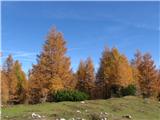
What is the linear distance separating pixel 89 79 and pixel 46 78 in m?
20.2

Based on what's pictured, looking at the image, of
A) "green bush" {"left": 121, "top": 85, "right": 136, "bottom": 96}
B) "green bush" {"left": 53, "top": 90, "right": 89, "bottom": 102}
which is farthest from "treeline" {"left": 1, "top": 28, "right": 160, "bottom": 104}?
"green bush" {"left": 53, "top": 90, "right": 89, "bottom": 102}

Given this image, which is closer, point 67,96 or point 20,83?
point 67,96

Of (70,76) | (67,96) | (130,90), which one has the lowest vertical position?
(67,96)

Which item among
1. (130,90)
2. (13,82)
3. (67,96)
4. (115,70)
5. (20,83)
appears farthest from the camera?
(20,83)

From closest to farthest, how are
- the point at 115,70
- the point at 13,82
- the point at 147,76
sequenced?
the point at 115,70 < the point at 13,82 < the point at 147,76

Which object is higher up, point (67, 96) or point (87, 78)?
point (87, 78)

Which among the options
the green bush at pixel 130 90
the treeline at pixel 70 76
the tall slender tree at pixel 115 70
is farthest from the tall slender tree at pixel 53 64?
the tall slender tree at pixel 115 70

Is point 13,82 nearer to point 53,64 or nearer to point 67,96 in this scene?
point 53,64

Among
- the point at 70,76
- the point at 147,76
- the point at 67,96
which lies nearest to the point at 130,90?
the point at 147,76

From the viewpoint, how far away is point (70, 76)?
46062mm

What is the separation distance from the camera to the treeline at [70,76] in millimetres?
45375

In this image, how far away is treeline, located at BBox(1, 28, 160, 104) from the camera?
45375 mm

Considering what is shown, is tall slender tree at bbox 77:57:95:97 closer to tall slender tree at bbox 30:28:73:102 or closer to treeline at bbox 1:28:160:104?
treeline at bbox 1:28:160:104

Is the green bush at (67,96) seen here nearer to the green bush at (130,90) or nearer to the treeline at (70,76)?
the treeline at (70,76)
